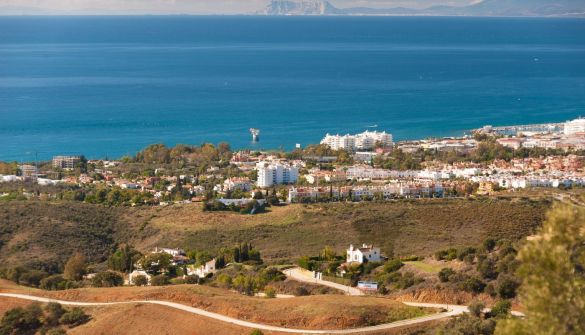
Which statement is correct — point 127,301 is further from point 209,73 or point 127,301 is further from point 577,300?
point 209,73

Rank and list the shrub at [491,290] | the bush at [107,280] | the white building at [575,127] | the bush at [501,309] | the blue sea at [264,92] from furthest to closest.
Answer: the blue sea at [264,92] → the white building at [575,127] → the bush at [107,280] → the shrub at [491,290] → the bush at [501,309]

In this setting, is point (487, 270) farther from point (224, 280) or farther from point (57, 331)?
point (57, 331)

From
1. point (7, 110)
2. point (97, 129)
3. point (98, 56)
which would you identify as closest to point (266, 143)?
point (97, 129)

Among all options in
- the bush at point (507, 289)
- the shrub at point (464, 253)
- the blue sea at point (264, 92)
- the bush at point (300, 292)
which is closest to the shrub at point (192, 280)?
the bush at point (300, 292)

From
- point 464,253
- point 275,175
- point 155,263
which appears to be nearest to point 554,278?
point 464,253

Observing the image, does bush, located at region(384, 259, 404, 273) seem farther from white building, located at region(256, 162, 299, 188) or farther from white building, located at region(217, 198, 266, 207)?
white building, located at region(256, 162, 299, 188)

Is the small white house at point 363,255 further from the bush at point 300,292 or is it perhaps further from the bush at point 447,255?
the bush at point 300,292
